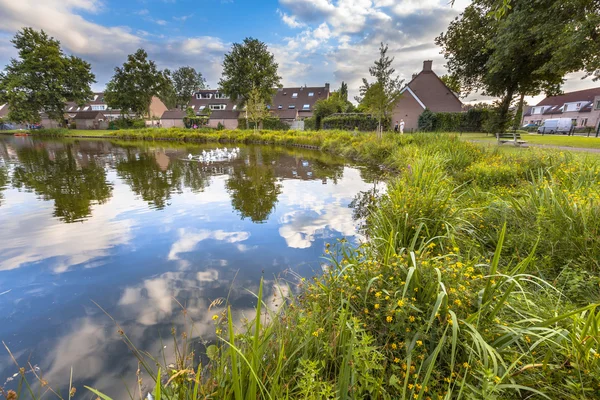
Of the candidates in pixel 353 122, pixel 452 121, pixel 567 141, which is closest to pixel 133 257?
pixel 567 141

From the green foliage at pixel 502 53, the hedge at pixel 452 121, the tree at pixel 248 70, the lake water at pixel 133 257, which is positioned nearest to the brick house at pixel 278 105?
the tree at pixel 248 70

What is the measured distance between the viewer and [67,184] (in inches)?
383


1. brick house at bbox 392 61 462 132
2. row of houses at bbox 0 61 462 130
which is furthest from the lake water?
row of houses at bbox 0 61 462 130

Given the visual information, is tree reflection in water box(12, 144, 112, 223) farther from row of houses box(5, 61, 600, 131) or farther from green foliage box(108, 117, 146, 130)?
green foliage box(108, 117, 146, 130)

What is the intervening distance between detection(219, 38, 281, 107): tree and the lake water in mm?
35471

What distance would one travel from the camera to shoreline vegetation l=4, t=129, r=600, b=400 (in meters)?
1.54

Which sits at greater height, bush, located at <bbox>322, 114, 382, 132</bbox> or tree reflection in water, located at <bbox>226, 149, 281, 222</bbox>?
bush, located at <bbox>322, 114, 382, 132</bbox>

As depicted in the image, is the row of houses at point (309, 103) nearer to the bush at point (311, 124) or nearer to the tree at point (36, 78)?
the bush at point (311, 124)

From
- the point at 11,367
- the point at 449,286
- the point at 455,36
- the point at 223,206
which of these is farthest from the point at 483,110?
the point at 11,367

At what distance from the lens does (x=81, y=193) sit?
336 inches

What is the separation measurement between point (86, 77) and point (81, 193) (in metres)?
49.0

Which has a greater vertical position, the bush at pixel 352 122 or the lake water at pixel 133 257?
the bush at pixel 352 122

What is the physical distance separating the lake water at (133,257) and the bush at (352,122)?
20384mm

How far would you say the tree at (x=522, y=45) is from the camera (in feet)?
37.3
